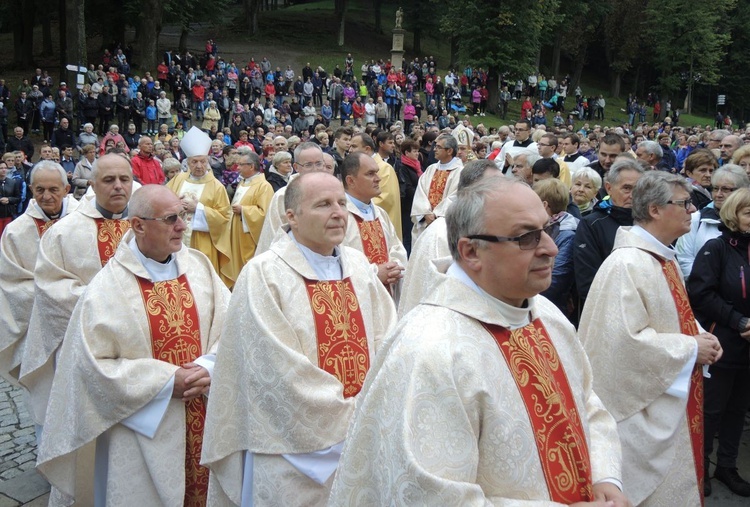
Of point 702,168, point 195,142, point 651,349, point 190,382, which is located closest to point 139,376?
point 190,382

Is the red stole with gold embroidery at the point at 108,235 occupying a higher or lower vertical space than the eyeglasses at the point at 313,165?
lower

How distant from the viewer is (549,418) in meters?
2.29

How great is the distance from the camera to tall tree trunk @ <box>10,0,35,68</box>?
33.5 metres

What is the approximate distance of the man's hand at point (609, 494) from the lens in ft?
7.67

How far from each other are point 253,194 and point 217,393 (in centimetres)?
484

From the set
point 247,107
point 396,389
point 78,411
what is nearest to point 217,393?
point 78,411

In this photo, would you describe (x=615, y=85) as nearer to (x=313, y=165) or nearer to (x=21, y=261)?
(x=313, y=165)

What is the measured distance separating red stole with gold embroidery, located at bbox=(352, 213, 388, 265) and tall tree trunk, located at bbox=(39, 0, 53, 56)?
34.7 m

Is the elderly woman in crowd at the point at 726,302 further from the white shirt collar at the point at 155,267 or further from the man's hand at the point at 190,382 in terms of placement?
the white shirt collar at the point at 155,267

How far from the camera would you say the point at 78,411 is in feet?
12.5

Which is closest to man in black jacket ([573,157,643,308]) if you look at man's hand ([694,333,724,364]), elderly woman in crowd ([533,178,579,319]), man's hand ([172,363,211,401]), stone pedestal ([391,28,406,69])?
elderly woman in crowd ([533,178,579,319])

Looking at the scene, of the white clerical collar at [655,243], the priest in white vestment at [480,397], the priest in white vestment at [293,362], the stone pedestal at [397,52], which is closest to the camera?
the priest in white vestment at [480,397]

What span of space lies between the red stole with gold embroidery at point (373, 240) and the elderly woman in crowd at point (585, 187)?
179 centimetres

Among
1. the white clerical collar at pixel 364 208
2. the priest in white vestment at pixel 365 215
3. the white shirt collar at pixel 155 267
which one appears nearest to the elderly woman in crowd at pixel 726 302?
the priest in white vestment at pixel 365 215
